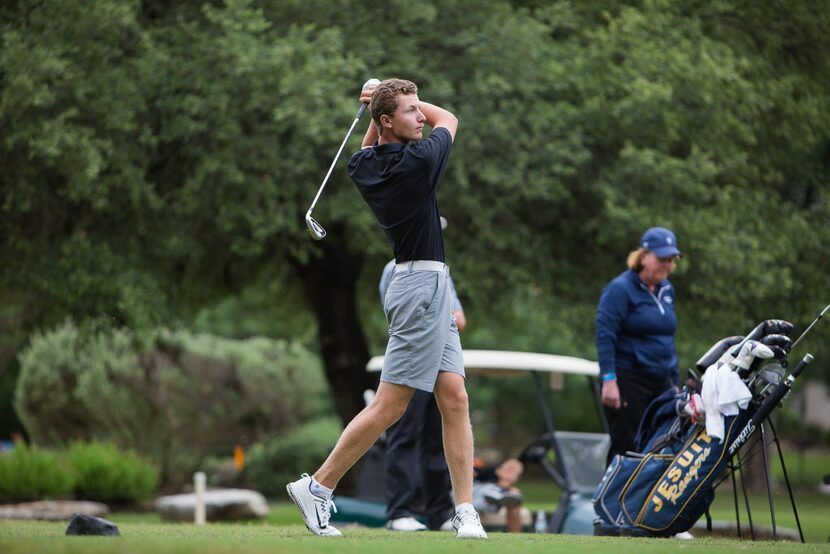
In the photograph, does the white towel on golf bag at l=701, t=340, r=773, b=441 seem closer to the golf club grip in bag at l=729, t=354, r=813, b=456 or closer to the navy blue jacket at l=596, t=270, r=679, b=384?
the golf club grip in bag at l=729, t=354, r=813, b=456

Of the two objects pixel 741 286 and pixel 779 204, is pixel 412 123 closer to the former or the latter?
pixel 741 286

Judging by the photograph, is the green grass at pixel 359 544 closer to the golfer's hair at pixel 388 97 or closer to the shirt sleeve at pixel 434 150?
the shirt sleeve at pixel 434 150

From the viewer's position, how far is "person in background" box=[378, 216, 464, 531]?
8363 millimetres

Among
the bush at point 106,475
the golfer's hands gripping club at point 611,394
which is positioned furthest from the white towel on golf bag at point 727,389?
the bush at point 106,475

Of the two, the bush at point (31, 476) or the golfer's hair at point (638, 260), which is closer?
the golfer's hair at point (638, 260)

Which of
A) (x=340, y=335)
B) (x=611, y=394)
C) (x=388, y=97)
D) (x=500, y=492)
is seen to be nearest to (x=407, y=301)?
(x=388, y=97)

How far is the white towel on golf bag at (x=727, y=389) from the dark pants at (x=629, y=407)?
4.51ft

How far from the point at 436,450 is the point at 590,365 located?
8.68 ft

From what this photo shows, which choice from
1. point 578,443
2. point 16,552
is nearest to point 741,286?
point 578,443

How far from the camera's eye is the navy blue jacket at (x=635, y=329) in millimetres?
8234

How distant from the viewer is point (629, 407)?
327 inches

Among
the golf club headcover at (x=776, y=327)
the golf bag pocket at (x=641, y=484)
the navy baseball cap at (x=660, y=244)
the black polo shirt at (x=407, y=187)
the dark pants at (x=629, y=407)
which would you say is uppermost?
the black polo shirt at (x=407, y=187)

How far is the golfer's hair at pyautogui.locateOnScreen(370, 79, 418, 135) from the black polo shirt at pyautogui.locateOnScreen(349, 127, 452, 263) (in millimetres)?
161

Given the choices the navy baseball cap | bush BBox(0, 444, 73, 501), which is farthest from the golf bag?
bush BBox(0, 444, 73, 501)
